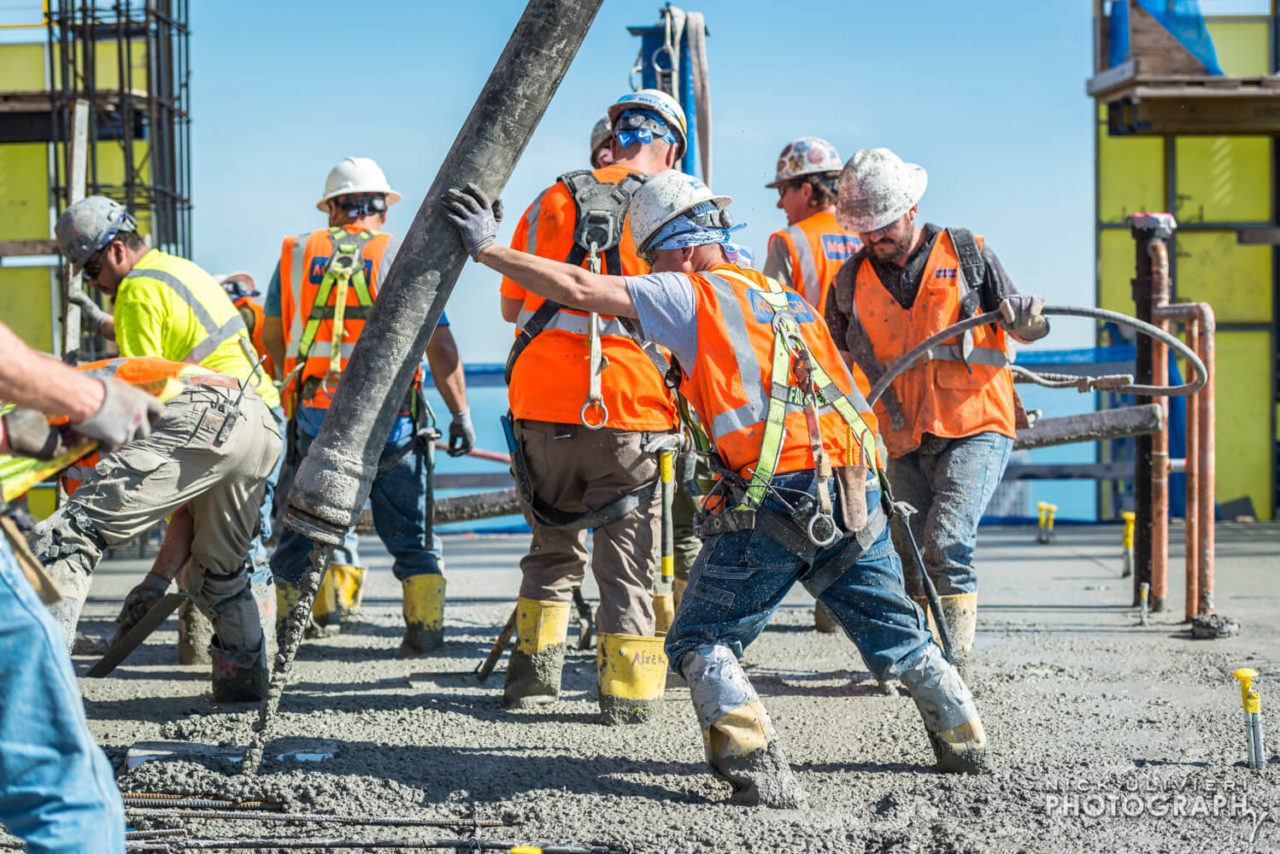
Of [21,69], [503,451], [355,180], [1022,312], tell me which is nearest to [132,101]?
[21,69]

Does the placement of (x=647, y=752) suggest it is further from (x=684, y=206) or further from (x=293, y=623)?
(x=684, y=206)

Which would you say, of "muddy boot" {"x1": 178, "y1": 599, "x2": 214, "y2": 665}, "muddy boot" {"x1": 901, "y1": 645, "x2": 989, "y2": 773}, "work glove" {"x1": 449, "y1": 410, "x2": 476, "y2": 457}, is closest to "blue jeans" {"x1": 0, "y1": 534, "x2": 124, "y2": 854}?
"muddy boot" {"x1": 901, "y1": 645, "x2": 989, "y2": 773}

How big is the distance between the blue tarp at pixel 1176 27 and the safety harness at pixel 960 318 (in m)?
8.82

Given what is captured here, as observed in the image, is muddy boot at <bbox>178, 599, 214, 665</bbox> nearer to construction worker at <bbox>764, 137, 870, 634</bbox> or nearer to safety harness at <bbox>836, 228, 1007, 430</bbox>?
construction worker at <bbox>764, 137, 870, 634</bbox>

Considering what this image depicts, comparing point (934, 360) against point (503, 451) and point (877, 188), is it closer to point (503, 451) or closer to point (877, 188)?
point (877, 188)

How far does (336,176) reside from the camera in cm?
696

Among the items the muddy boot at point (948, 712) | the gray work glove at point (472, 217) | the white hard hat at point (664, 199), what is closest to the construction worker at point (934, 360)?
the muddy boot at point (948, 712)

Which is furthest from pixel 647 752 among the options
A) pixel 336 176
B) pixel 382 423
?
pixel 336 176

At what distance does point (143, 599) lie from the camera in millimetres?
6234

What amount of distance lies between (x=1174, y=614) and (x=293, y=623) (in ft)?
17.0

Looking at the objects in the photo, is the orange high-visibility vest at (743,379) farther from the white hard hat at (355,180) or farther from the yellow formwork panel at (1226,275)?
the yellow formwork panel at (1226,275)

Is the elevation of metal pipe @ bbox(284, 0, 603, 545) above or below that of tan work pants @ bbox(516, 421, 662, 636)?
above

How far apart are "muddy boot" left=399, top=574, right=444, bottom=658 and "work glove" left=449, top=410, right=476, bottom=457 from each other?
0.64 metres

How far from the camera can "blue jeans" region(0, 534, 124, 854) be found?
2.84 metres
